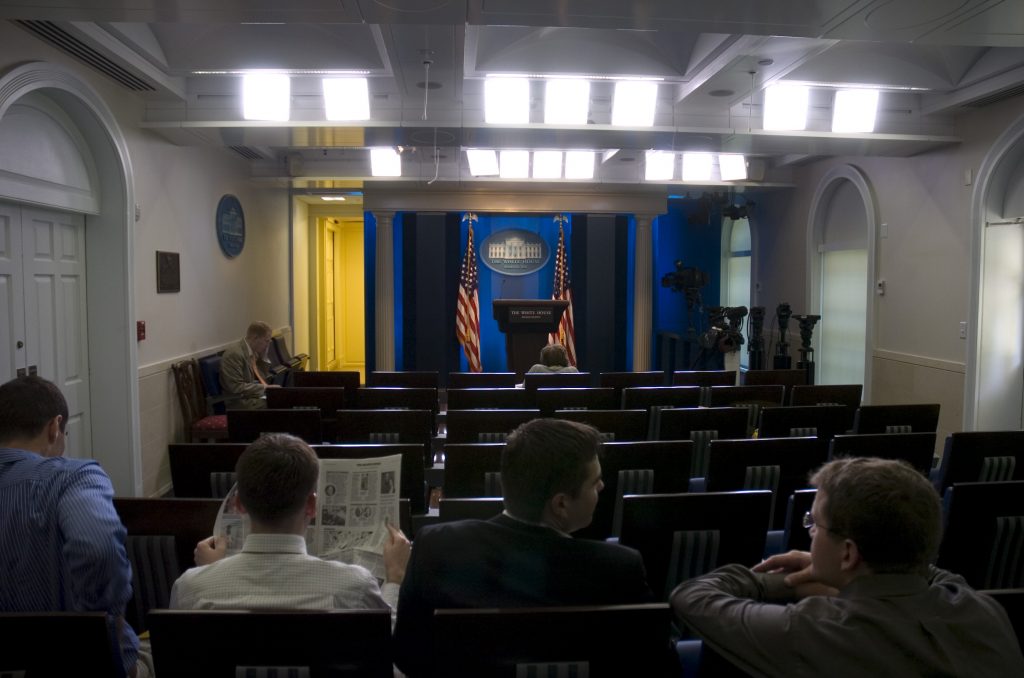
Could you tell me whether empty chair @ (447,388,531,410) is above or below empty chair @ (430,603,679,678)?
above

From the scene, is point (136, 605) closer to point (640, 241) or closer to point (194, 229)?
point (194, 229)

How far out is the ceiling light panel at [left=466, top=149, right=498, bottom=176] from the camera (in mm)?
7621

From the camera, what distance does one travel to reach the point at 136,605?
6.73 feet

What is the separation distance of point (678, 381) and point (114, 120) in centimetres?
431

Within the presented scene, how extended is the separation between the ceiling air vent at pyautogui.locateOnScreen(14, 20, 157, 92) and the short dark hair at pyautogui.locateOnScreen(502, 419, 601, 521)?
3732mm

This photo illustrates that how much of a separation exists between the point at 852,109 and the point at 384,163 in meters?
4.67

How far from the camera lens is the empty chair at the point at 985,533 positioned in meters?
2.14

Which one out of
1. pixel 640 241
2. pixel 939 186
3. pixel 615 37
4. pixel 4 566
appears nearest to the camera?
pixel 4 566

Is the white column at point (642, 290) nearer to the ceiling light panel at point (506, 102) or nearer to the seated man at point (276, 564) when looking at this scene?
the ceiling light panel at point (506, 102)

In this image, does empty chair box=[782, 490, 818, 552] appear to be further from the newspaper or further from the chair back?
the chair back

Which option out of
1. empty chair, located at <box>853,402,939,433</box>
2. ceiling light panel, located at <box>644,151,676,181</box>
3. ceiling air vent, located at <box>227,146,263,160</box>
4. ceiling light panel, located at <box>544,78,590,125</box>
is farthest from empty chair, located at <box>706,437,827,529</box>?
ceiling air vent, located at <box>227,146,263,160</box>

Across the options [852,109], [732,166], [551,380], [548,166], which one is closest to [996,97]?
[852,109]

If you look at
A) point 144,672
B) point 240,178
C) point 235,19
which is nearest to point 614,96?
point 235,19

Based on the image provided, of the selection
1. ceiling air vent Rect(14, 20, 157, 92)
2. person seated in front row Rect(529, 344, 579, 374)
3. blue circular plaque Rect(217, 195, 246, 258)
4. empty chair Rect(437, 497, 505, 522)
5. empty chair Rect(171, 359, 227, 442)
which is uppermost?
ceiling air vent Rect(14, 20, 157, 92)
